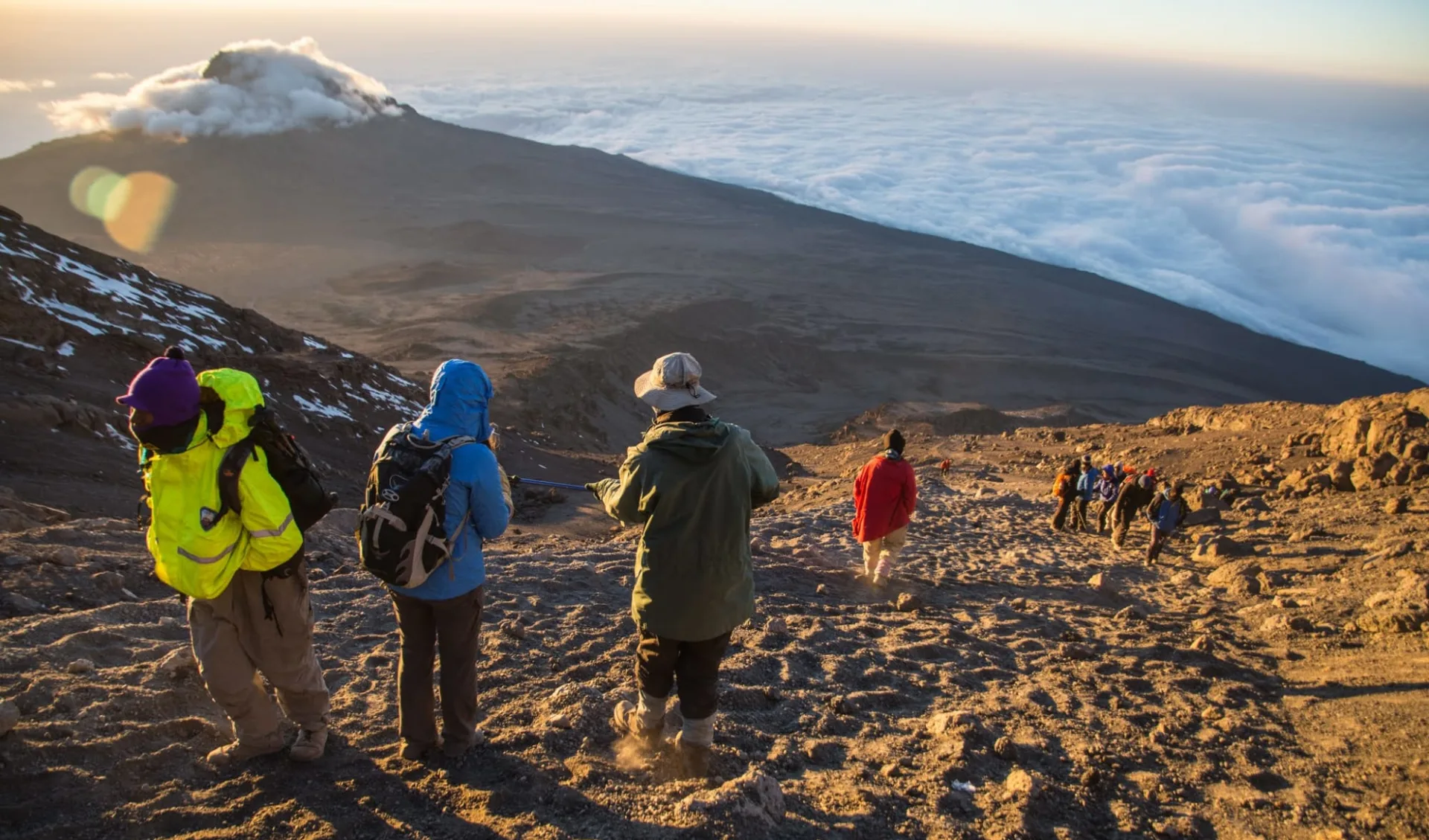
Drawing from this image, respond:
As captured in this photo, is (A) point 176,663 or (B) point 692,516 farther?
(A) point 176,663

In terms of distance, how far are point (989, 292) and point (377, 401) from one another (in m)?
34.4

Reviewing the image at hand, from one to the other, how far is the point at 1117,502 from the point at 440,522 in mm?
7543

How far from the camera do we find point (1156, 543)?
302 inches

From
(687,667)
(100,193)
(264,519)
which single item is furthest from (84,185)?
(687,667)

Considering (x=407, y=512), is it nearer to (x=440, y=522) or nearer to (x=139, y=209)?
(x=440, y=522)

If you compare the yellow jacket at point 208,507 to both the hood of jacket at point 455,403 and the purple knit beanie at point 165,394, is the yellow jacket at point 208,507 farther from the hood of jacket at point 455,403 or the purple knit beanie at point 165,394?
the hood of jacket at point 455,403

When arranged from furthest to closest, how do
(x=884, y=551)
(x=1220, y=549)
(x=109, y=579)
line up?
(x=1220, y=549), (x=884, y=551), (x=109, y=579)

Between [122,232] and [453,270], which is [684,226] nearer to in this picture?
[453,270]

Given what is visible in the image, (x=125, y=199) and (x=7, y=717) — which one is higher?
(x=125, y=199)

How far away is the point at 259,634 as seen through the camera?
9.28ft

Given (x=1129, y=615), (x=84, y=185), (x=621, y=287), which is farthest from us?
(x=84, y=185)

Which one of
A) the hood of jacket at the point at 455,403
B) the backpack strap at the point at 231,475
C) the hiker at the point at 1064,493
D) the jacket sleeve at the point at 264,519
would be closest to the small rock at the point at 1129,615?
the hiker at the point at 1064,493

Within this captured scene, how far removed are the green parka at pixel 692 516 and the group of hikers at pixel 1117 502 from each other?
19.8 feet

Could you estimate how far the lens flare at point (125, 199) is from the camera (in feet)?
142
